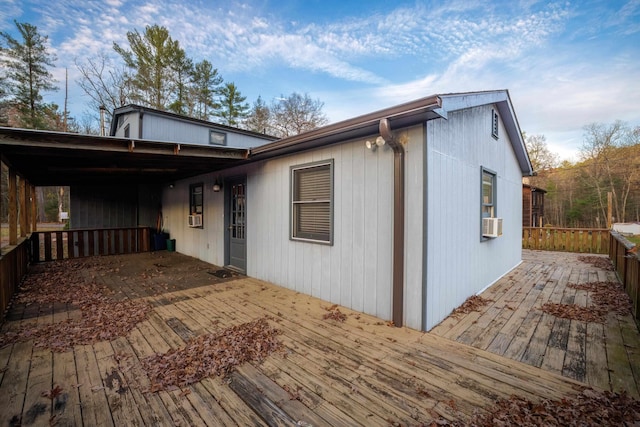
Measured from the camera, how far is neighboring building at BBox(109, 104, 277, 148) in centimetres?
886

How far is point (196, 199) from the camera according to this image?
309 inches

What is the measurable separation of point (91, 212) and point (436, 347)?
11.3 metres

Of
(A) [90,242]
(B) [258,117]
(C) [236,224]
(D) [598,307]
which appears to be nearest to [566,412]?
(D) [598,307]

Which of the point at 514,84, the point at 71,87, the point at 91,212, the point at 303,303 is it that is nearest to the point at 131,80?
the point at 71,87

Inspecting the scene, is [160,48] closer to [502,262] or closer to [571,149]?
[502,262]

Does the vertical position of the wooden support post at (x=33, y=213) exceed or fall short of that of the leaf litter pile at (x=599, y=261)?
it exceeds it

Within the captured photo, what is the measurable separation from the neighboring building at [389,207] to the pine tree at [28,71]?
15.3 meters

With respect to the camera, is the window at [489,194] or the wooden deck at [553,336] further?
the window at [489,194]

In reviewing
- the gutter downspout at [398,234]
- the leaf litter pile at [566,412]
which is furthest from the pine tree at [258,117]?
the leaf litter pile at [566,412]

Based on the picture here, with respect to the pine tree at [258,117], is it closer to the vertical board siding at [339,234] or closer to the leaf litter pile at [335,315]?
the vertical board siding at [339,234]

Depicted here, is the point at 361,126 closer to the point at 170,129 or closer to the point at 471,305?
the point at 471,305

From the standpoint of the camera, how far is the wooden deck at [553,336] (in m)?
2.33

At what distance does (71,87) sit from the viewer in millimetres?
16219

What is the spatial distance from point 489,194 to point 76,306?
7313 millimetres
